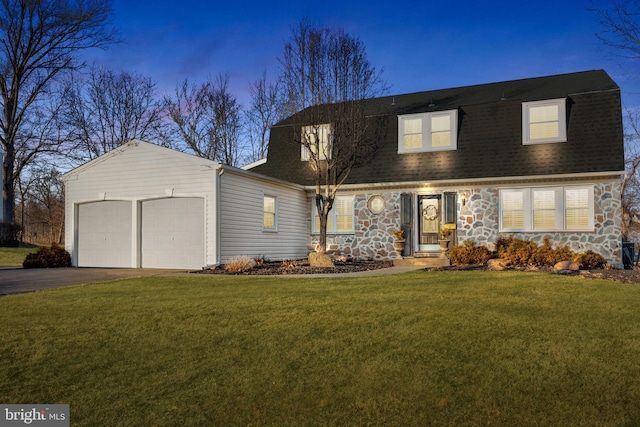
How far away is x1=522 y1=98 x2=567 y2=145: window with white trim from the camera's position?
15.6 meters

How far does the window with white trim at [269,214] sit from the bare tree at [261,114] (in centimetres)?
1369

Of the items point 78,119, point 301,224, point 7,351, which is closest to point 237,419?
point 7,351

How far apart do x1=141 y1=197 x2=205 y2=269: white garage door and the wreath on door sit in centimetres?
773

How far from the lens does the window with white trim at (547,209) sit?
14.7 m

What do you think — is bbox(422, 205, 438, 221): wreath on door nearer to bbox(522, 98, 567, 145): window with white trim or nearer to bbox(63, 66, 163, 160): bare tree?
bbox(522, 98, 567, 145): window with white trim

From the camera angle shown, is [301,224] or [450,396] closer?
[450,396]

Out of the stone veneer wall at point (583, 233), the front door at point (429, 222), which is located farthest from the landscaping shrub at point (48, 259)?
the stone veneer wall at point (583, 233)

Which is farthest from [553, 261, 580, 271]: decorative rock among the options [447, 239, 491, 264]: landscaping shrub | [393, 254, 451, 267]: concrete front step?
[393, 254, 451, 267]: concrete front step

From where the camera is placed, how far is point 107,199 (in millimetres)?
15469

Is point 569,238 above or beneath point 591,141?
beneath

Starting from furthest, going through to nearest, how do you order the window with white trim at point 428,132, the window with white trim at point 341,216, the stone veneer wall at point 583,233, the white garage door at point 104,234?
the window with white trim at point 341,216, the window with white trim at point 428,132, the white garage door at point 104,234, the stone veneer wall at point 583,233

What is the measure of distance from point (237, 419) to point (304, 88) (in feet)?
43.3

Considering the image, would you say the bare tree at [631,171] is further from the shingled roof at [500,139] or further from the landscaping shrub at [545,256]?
the landscaping shrub at [545,256]

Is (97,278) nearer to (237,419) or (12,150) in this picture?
(237,419)
